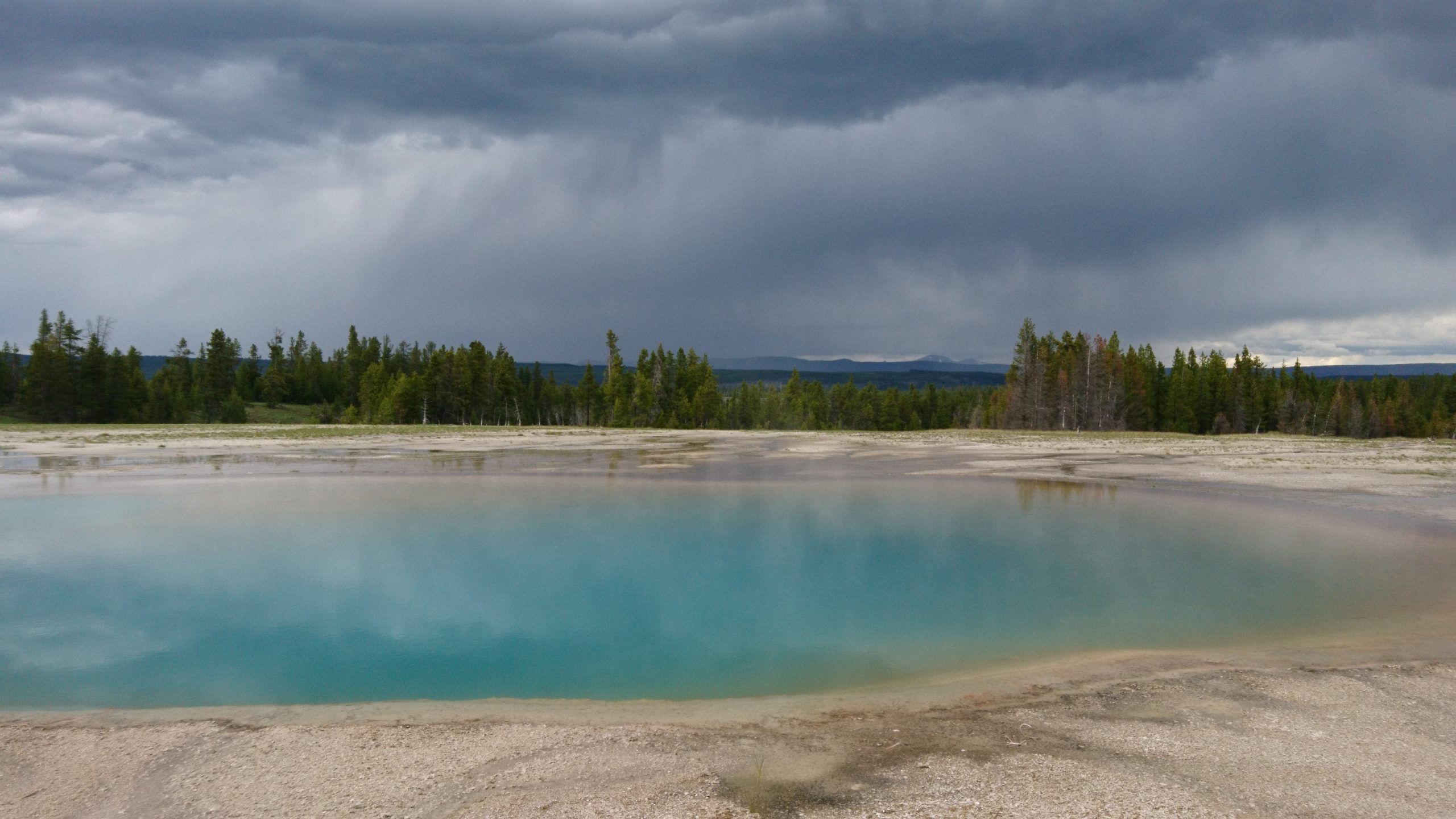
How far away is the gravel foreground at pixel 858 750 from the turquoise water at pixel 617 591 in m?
1.15

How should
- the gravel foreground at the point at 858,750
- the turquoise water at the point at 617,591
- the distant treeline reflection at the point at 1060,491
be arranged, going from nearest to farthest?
the gravel foreground at the point at 858,750 → the turquoise water at the point at 617,591 → the distant treeline reflection at the point at 1060,491

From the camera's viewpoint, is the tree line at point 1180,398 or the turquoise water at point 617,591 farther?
the tree line at point 1180,398

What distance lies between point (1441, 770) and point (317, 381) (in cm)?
14588

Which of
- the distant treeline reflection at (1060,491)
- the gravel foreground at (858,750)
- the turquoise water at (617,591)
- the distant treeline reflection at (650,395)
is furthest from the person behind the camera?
the distant treeline reflection at (650,395)

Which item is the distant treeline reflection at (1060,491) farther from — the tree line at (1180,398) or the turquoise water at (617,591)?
the tree line at (1180,398)

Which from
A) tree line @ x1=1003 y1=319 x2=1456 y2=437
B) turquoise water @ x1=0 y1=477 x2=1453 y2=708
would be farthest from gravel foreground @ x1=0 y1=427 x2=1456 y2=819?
tree line @ x1=1003 y1=319 x2=1456 y2=437

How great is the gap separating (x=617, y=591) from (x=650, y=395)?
3382 inches

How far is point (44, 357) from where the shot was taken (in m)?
87.1

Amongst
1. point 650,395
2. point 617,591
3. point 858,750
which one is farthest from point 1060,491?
point 650,395

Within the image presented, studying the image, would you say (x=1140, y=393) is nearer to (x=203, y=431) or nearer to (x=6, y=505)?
(x=203, y=431)

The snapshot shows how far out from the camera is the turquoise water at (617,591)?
1062cm

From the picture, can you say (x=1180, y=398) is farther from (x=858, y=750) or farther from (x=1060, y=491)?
(x=858, y=750)

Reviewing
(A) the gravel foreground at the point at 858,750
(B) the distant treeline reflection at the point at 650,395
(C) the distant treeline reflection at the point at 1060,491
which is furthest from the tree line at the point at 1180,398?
(A) the gravel foreground at the point at 858,750

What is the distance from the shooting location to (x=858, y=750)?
748cm
